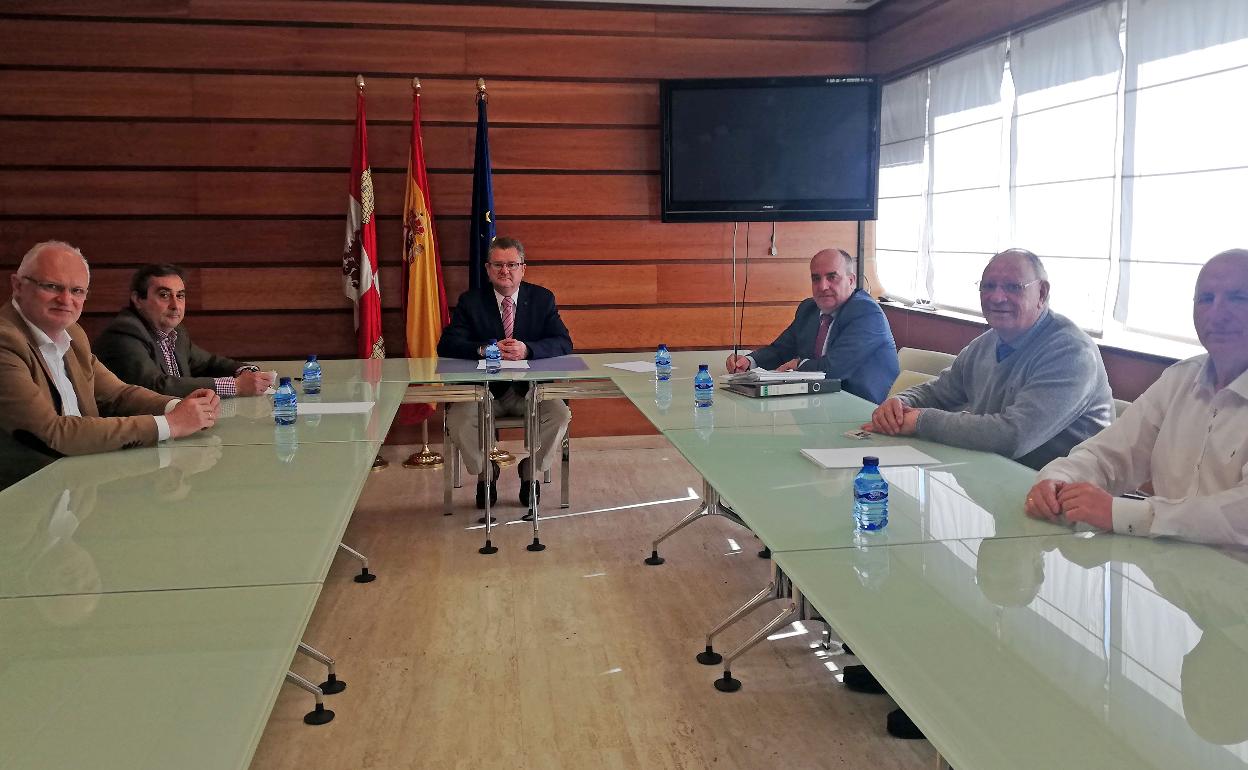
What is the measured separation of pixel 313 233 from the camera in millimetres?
6246

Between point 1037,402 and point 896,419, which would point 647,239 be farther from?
point 1037,402

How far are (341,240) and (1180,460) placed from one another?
5045mm

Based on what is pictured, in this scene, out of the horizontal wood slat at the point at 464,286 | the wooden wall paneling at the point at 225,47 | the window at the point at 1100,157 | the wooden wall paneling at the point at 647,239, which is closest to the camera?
the window at the point at 1100,157

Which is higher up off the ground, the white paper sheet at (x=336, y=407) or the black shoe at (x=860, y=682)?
the white paper sheet at (x=336, y=407)

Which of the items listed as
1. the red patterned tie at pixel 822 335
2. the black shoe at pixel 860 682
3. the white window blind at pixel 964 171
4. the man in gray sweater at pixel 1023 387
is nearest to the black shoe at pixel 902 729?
the black shoe at pixel 860 682

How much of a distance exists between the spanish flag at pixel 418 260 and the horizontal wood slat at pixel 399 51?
1.08 ft

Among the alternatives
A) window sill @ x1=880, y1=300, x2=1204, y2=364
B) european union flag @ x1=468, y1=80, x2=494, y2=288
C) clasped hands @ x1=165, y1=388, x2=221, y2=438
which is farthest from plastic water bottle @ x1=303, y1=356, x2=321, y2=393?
window sill @ x1=880, y1=300, x2=1204, y2=364

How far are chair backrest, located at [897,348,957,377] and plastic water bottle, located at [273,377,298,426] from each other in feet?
8.17

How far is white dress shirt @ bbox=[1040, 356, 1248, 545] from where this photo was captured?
2014 mm

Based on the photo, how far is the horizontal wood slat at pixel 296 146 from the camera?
5.95 metres

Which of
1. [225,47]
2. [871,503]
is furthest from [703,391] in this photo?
[225,47]

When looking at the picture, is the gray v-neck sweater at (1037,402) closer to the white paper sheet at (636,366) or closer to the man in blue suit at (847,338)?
the man in blue suit at (847,338)

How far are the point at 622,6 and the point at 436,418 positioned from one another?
2842 mm

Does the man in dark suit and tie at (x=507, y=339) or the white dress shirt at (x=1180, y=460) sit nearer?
the white dress shirt at (x=1180, y=460)
